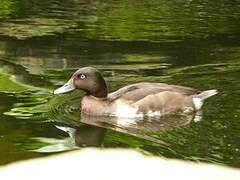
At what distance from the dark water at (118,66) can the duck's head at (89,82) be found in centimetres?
34

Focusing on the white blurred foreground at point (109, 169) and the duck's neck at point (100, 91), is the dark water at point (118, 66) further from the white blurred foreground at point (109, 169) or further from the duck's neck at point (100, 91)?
the white blurred foreground at point (109, 169)

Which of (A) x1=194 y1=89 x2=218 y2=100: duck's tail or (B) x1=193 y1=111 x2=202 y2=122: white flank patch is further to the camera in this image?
(A) x1=194 y1=89 x2=218 y2=100: duck's tail

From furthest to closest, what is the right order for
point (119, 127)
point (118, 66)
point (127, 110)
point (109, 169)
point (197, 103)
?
point (118, 66) → point (197, 103) → point (127, 110) → point (119, 127) → point (109, 169)

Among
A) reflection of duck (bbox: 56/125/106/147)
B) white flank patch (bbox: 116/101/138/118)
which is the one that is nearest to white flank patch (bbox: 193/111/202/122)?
white flank patch (bbox: 116/101/138/118)

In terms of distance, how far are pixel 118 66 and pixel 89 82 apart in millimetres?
2742

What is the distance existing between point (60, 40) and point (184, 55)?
2.86 meters

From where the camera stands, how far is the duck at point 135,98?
963 centimetres

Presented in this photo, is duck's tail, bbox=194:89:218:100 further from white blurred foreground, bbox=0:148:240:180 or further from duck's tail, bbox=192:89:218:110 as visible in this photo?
white blurred foreground, bbox=0:148:240:180

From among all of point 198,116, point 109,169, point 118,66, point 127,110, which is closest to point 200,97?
point 198,116

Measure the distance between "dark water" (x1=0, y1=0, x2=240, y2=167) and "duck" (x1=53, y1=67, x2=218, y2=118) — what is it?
180 millimetres

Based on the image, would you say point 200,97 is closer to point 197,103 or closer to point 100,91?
point 197,103

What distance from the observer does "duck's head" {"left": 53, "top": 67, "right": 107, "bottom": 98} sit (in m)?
9.89

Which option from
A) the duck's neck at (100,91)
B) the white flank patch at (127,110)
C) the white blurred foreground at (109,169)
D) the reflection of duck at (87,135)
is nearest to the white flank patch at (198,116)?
the white flank patch at (127,110)

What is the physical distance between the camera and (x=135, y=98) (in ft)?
31.6
